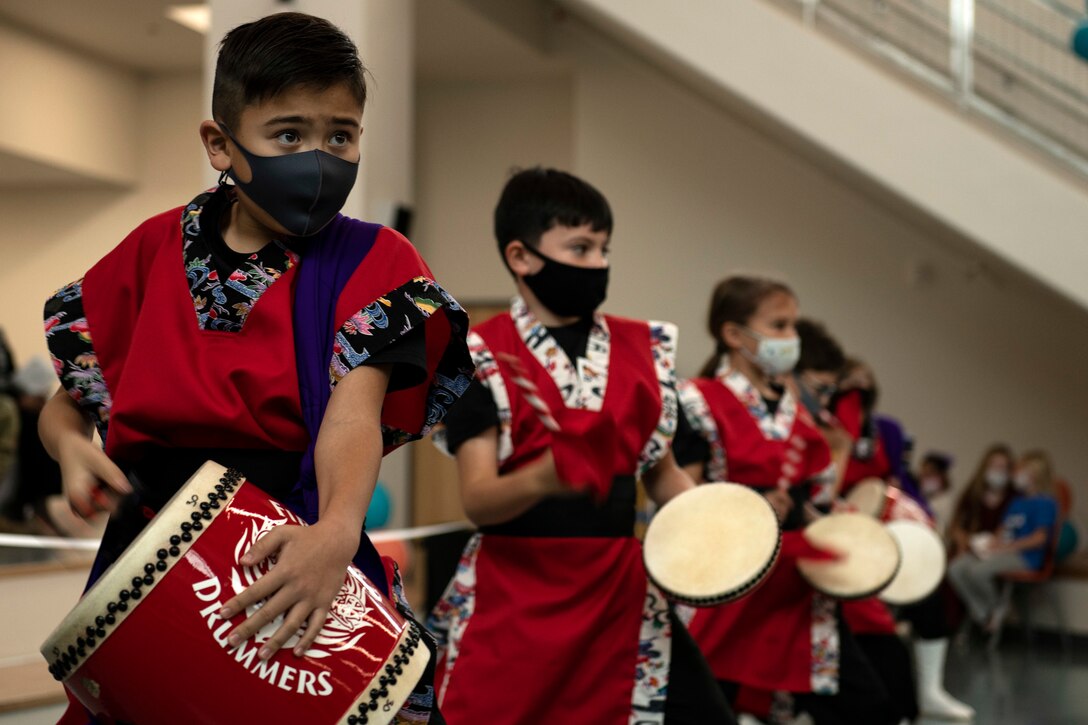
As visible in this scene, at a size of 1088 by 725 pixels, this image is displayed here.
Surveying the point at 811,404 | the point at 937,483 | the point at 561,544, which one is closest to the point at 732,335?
the point at 811,404

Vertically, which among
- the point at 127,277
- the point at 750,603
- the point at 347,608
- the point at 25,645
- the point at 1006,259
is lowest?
the point at 25,645

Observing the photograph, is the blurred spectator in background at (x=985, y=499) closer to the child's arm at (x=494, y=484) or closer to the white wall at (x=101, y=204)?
the white wall at (x=101, y=204)

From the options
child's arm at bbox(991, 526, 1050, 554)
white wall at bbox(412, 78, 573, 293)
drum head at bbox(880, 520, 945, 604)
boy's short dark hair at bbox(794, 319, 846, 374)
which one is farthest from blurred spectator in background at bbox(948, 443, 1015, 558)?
drum head at bbox(880, 520, 945, 604)

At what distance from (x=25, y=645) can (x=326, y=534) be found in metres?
4.19

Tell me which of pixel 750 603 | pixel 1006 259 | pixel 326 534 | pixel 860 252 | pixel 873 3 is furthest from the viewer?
pixel 860 252

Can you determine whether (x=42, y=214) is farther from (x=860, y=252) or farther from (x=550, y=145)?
(x=860, y=252)

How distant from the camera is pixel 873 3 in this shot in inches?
312

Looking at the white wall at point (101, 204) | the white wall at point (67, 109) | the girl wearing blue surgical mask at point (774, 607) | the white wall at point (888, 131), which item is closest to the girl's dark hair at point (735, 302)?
the girl wearing blue surgical mask at point (774, 607)

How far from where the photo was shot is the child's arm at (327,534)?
124 centimetres

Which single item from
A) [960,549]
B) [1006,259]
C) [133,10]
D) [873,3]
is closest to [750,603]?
[1006,259]

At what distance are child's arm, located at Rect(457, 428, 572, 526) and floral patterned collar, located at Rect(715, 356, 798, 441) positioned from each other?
1144 millimetres

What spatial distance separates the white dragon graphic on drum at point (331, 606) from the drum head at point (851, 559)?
2091mm

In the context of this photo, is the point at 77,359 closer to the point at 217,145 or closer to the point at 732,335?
the point at 217,145

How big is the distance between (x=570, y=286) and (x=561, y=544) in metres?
0.46
